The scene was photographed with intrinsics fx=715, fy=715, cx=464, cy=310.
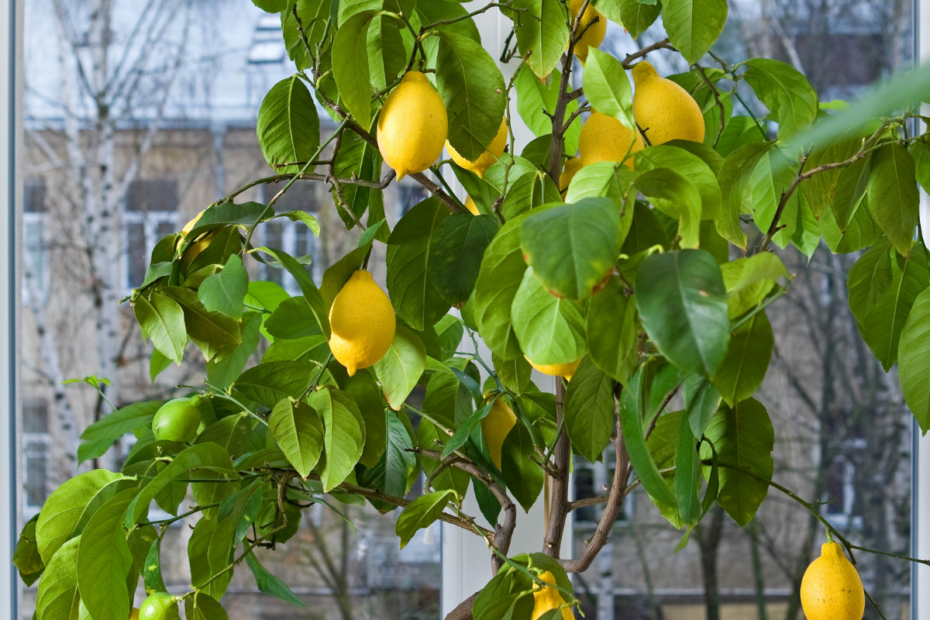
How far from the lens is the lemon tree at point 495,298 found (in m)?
0.39

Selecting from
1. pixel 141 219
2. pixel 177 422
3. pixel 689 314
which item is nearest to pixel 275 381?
pixel 177 422

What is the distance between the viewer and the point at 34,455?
3.89 feet

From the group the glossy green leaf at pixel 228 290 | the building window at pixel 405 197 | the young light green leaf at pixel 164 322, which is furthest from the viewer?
→ the building window at pixel 405 197

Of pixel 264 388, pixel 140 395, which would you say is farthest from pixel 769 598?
pixel 140 395

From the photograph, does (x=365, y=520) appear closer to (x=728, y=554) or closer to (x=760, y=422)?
(x=728, y=554)

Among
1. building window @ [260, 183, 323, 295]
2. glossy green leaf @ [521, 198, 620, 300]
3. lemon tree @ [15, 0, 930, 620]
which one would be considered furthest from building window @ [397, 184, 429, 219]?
glossy green leaf @ [521, 198, 620, 300]

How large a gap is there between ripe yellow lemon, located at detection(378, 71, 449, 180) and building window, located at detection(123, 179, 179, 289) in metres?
0.87

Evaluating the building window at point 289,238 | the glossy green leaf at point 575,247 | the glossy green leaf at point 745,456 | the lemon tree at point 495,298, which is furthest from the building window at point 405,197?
the glossy green leaf at point 575,247

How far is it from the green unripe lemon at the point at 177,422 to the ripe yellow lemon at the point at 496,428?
0.91ft

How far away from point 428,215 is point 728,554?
3.15ft

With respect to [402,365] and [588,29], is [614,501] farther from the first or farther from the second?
[588,29]

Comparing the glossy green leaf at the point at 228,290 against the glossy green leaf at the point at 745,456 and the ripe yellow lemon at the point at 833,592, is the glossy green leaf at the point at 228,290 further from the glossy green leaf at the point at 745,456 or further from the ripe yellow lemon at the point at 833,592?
the ripe yellow lemon at the point at 833,592

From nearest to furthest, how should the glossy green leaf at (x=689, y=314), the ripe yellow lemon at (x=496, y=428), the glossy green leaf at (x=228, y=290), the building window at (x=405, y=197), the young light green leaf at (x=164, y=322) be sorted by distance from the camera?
the glossy green leaf at (x=689, y=314), the glossy green leaf at (x=228, y=290), the young light green leaf at (x=164, y=322), the ripe yellow lemon at (x=496, y=428), the building window at (x=405, y=197)

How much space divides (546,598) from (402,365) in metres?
0.20
